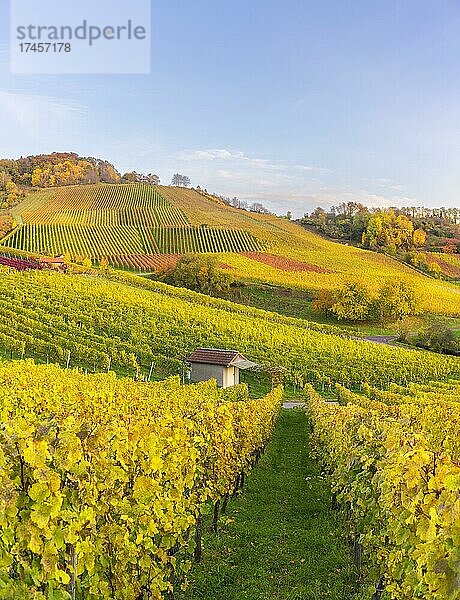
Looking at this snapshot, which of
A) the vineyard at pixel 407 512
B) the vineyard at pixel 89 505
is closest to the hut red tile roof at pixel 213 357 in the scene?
the vineyard at pixel 407 512

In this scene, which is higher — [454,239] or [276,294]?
[454,239]

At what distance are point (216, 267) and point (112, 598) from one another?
181 ft

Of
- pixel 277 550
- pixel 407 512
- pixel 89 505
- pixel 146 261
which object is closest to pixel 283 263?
pixel 146 261

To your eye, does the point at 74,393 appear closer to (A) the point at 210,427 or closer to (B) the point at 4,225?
(A) the point at 210,427

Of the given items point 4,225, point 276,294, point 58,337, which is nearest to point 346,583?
point 58,337

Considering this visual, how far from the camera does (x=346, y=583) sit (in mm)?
6773

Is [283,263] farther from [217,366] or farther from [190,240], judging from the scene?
[217,366]

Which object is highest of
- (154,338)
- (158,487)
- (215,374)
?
(158,487)

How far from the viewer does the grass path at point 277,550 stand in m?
6.53

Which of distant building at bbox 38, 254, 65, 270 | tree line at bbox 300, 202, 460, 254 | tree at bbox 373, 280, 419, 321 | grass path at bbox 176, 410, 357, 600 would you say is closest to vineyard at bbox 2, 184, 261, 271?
distant building at bbox 38, 254, 65, 270

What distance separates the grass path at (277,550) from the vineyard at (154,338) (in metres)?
18.1

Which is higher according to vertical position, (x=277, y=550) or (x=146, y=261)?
(x=146, y=261)

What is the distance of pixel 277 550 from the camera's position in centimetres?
793

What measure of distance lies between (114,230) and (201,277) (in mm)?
26754
